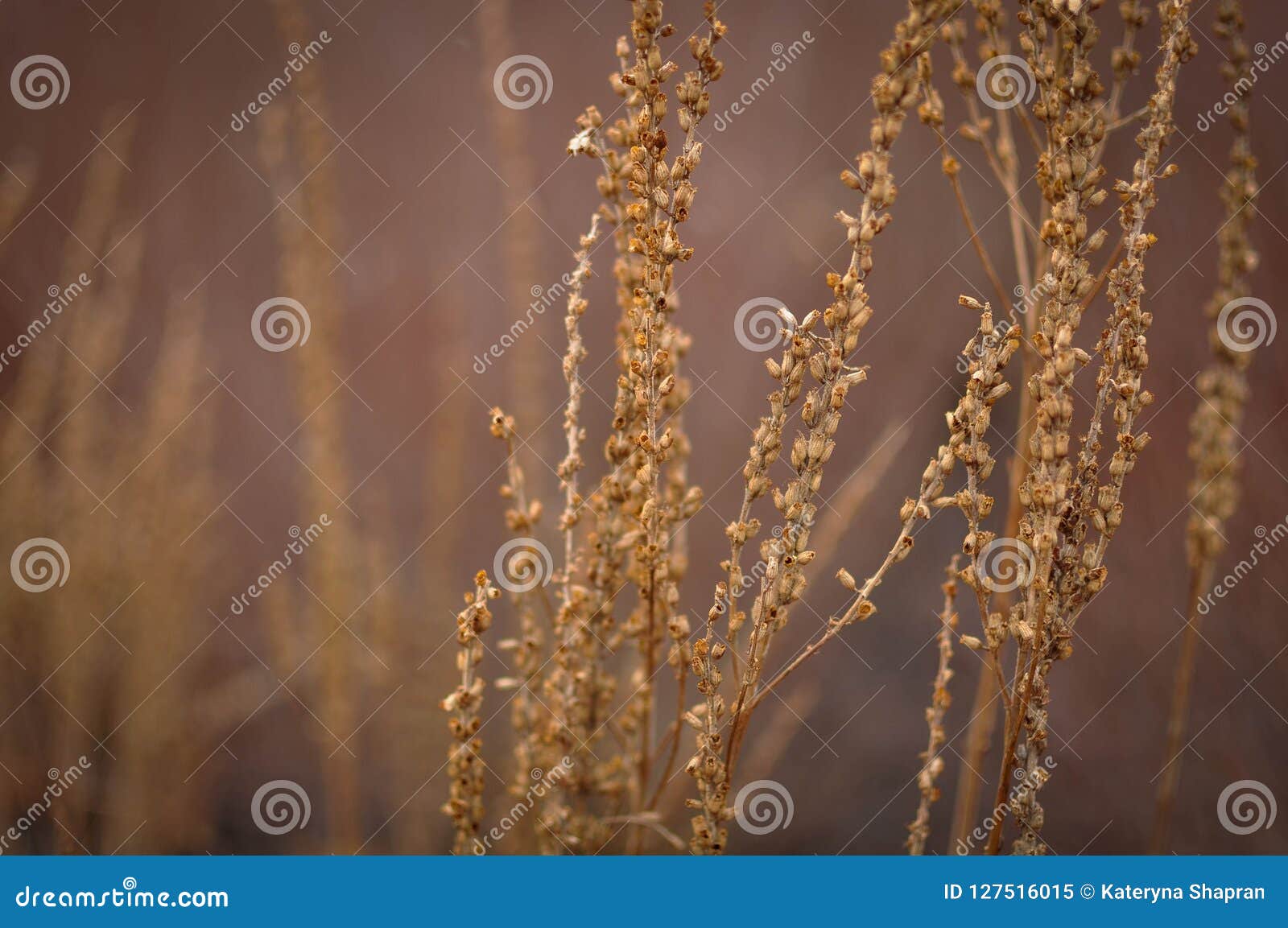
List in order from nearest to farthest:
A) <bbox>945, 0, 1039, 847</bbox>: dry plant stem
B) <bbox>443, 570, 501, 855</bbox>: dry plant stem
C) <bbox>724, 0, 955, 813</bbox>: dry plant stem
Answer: <bbox>724, 0, 955, 813</bbox>: dry plant stem, <bbox>443, 570, 501, 855</bbox>: dry plant stem, <bbox>945, 0, 1039, 847</bbox>: dry plant stem

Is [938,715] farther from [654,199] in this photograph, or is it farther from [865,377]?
[654,199]

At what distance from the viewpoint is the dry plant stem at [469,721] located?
94 centimetres

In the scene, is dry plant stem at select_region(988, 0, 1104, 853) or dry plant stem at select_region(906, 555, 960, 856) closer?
dry plant stem at select_region(988, 0, 1104, 853)

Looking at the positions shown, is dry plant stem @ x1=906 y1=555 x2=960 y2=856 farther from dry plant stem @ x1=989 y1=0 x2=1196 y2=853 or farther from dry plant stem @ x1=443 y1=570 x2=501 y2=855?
dry plant stem @ x1=443 y1=570 x2=501 y2=855

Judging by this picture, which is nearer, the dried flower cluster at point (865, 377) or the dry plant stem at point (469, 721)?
the dried flower cluster at point (865, 377)

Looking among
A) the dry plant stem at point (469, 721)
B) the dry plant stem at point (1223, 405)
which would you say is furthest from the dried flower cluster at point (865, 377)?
the dry plant stem at point (1223, 405)

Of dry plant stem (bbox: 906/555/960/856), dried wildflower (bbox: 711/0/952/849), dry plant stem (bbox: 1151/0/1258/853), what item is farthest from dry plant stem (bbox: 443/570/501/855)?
dry plant stem (bbox: 1151/0/1258/853)

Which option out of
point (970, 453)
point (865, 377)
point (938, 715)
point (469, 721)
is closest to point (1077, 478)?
point (970, 453)

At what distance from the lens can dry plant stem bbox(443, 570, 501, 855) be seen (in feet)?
3.10

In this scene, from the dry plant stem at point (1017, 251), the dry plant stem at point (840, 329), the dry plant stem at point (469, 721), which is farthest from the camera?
the dry plant stem at point (1017, 251)

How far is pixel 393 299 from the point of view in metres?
2.81

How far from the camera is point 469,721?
1013 mm

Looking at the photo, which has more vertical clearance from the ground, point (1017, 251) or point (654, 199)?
point (1017, 251)

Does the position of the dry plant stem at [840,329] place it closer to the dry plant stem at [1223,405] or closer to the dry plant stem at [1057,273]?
the dry plant stem at [1057,273]
